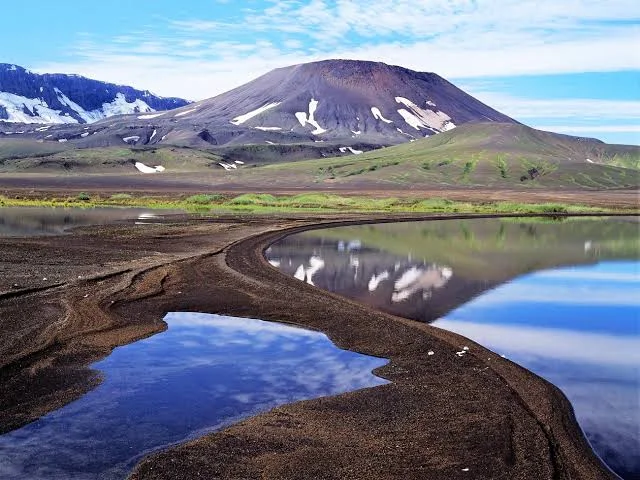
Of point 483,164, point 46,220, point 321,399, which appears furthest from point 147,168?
point 321,399

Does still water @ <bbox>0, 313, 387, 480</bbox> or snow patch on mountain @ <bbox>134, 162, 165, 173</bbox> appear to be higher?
still water @ <bbox>0, 313, 387, 480</bbox>

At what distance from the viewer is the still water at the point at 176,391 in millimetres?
8352

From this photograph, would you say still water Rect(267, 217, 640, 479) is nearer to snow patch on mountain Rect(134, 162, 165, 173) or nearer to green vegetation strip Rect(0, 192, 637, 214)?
green vegetation strip Rect(0, 192, 637, 214)

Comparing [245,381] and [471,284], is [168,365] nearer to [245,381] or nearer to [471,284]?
[245,381]

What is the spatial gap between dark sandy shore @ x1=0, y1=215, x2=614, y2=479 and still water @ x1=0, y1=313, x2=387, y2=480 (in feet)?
1.20

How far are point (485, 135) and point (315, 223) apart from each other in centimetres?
14260

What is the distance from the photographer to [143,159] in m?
176

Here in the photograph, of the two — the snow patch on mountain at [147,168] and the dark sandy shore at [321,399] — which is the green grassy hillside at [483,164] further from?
the dark sandy shore at [321,399]

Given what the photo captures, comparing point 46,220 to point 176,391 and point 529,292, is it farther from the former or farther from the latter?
point 176,391

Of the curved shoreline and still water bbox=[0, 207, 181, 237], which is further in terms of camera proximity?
still water bbox=[0, 207, 181, 237]

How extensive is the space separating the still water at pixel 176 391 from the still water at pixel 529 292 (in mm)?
3512

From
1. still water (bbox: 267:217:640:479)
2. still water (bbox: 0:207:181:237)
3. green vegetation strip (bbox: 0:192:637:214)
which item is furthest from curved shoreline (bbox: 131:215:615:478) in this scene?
green vegetation strip (bbox: 0:192:637:214)

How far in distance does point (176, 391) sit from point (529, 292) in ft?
45.6

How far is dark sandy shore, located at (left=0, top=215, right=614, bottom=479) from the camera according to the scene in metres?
8.00
